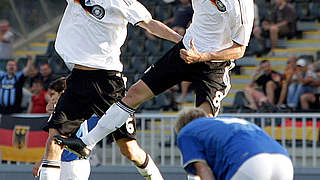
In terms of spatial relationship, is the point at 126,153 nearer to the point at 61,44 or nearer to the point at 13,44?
the point at 61,44

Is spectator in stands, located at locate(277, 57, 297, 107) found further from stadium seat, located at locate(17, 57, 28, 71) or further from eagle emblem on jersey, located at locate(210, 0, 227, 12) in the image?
eagle emblem on jersey, located at locate(210, 0, 227, 12)

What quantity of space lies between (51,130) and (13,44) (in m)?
9.75

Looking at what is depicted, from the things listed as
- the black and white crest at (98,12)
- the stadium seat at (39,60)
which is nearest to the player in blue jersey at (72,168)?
the black and white crest at (98,12)

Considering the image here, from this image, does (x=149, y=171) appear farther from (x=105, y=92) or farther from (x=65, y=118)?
(x=65, y=118)

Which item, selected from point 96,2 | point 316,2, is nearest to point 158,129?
point 96,2

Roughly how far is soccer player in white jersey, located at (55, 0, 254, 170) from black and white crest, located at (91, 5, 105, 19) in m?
0.64

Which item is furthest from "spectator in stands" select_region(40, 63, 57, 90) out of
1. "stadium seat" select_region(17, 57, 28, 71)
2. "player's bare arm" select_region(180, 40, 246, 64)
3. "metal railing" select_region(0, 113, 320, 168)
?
"player's bare arm" select_region(180, 40, 246, 64)

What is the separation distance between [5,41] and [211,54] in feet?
31.7

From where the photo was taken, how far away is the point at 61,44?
7.28 meters

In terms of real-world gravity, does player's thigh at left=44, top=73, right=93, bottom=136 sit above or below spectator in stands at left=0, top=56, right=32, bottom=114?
above

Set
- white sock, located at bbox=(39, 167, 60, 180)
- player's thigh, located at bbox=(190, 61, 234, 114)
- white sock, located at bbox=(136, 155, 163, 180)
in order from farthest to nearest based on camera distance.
→ white sock, located at bbox=(136, 155, 163, 180), white sock, located at bbox=(39, 167, 60, 180), player's thigh, located at bbox=(190, 61, 234, 114)

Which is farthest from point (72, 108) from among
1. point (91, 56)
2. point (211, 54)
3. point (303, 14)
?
point (303, 14)

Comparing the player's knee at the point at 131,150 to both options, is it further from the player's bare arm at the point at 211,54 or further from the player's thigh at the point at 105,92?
the player's bare arm at the point at 211,54

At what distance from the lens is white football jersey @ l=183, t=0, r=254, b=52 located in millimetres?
6926
